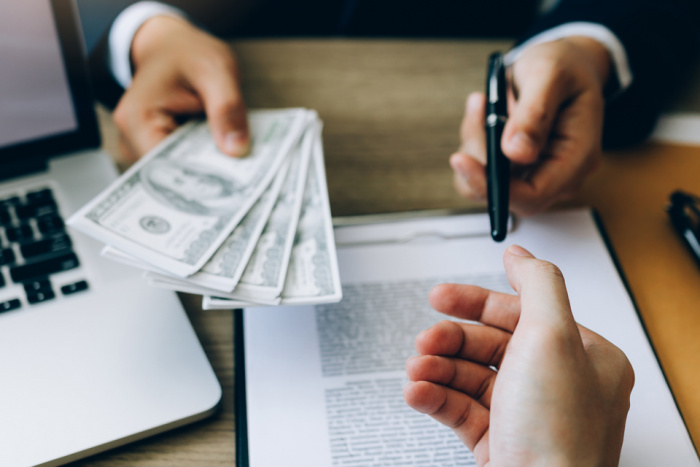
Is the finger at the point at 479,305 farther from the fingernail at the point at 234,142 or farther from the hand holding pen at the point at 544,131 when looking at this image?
the fingernail at the point at 234,142

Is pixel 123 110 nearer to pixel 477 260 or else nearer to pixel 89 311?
pixel 89 311

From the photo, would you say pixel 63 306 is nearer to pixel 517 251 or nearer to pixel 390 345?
pixel 390 345

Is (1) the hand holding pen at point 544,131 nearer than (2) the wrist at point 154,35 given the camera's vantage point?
Yes

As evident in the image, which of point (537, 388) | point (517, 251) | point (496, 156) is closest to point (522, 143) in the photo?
point (496, 156)

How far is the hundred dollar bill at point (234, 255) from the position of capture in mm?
439

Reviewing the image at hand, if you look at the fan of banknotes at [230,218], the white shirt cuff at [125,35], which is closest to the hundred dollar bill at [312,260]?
the fan of banknotes at [230,218]

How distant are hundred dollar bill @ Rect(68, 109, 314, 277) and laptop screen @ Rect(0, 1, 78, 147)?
11cm

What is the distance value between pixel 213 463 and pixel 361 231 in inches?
11.1

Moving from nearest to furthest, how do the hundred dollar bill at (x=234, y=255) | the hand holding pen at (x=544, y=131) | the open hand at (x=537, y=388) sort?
the open hand at (x=537, y=388), the hundred dollar bill at (x=234, y=255), the hand holding pen at (x=544, y=131)

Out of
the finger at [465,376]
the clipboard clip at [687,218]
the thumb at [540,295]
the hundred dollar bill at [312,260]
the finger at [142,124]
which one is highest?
the finger at [142,124]

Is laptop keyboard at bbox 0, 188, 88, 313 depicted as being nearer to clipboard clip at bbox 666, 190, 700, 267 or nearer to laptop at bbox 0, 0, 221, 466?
laptop at bbox 0, 0, 221, 466

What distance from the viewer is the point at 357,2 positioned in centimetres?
97

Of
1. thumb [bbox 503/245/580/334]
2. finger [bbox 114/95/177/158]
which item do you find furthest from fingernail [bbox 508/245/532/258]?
A: finger [bbox 114/95/177/158]

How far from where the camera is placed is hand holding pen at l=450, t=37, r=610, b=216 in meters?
0.54
